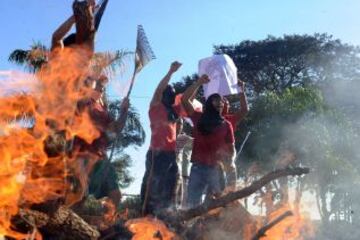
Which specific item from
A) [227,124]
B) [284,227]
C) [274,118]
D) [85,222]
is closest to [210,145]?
[227,124]

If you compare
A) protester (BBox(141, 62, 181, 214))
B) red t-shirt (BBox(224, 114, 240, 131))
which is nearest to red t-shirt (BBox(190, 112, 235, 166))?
protester (BBox(141, 62, 181, 214))

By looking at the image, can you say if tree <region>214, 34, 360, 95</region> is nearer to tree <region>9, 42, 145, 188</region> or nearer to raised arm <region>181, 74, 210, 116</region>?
tree <region>9, 42, 145, 188</region>

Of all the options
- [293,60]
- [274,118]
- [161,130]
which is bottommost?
[161,130]

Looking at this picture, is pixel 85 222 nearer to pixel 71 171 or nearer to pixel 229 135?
pixel 71 171

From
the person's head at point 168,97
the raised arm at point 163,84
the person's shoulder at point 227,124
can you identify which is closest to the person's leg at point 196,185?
the person's shoulder at point 227,124

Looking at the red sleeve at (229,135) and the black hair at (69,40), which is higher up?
the black hair at (69,40)

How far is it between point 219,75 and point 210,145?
0.97 metres

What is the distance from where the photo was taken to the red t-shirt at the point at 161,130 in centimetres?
675

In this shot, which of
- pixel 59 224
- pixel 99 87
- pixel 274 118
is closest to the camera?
pixel 59 224

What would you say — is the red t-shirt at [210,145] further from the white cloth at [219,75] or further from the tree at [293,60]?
the tree at [293,60]

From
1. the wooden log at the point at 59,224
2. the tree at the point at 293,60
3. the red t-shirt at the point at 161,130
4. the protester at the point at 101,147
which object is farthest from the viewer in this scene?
the tree at the point at 293,60

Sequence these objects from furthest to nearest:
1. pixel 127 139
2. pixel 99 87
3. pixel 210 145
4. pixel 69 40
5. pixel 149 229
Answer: pixel 127 139, pixel 210 145, pixel 99 87, pixel 69 40, pixel 149 229

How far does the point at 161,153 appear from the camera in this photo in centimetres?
673

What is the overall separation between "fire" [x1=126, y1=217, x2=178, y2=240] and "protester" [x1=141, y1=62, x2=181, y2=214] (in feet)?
3.66
